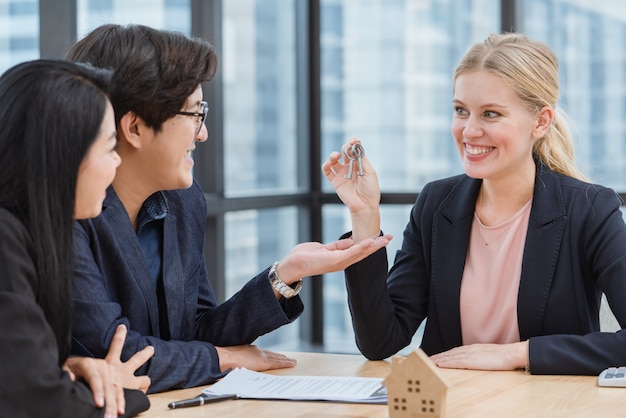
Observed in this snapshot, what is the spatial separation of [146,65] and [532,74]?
3.31ft

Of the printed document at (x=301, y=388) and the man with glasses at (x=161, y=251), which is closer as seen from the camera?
the printed document at (x=301, y=388)

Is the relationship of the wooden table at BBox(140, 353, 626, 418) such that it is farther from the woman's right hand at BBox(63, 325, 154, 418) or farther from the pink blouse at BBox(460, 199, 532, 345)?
the pink blouse at BBox(460, 199, 532, 345)

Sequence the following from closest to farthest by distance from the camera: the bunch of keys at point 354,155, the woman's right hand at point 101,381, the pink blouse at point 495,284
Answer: the woman's right hand at point 101,381 → the bunch of keys at point 354,155 → the pink blouse at point 495,284

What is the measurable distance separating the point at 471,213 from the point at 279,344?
9.72 feet

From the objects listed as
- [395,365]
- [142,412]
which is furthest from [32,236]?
[395,365]

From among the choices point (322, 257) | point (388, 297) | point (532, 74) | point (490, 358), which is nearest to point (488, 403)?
point (490, 358)

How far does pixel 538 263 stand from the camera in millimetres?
2377

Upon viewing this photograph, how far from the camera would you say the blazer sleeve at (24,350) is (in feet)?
4.96

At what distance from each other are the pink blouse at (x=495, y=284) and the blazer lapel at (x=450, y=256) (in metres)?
0.03

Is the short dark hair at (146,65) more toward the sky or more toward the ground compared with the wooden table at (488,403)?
more toward the sky

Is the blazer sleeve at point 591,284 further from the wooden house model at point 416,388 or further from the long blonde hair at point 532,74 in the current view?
the wooden house model at point 416,388

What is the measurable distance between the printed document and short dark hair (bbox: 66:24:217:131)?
1.89ft

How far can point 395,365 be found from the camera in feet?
5.11

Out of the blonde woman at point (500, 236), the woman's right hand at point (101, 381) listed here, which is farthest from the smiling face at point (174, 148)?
the woman's right hand at point (101, 381)
